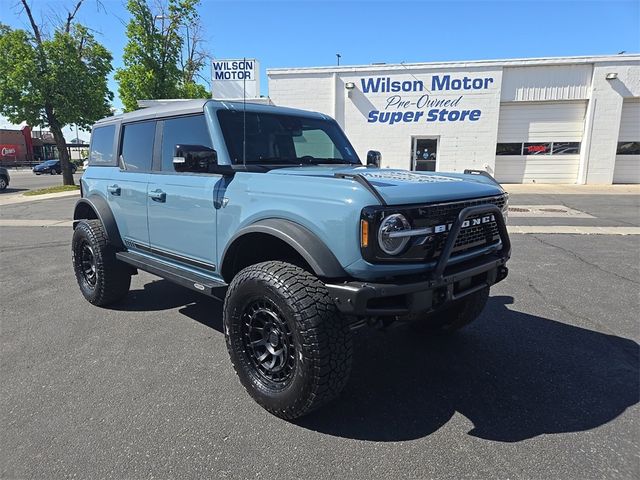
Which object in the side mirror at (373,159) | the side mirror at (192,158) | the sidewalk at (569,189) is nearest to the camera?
the side mirror at (192,158)

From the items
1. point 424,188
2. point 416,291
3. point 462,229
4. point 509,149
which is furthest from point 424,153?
point 416,291

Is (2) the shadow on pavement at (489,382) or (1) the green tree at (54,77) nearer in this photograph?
(2) the shadow on pavement at (489,382)

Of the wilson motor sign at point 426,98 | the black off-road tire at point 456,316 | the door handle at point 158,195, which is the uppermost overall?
the wilson motor sign at point 426,98

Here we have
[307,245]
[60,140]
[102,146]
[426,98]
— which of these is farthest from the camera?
[426,98]

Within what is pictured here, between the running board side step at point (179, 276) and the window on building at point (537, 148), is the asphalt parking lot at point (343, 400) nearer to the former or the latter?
the running board side step at point (179, 276)

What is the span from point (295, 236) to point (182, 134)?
1.76m

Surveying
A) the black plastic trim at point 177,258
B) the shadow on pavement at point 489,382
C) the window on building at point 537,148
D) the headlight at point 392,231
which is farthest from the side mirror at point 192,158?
the window on building at point 537,148

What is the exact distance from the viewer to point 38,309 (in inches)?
183

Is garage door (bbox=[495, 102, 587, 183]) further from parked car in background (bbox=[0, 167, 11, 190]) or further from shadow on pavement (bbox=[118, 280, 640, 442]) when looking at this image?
parked car in background (bbox=[0, 167, 11, 190])

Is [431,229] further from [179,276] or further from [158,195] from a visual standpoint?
[158,195]

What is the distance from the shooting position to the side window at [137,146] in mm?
4043

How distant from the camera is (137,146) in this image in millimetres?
4234

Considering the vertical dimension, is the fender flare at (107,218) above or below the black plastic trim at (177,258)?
above

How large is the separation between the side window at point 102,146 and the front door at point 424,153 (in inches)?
656
